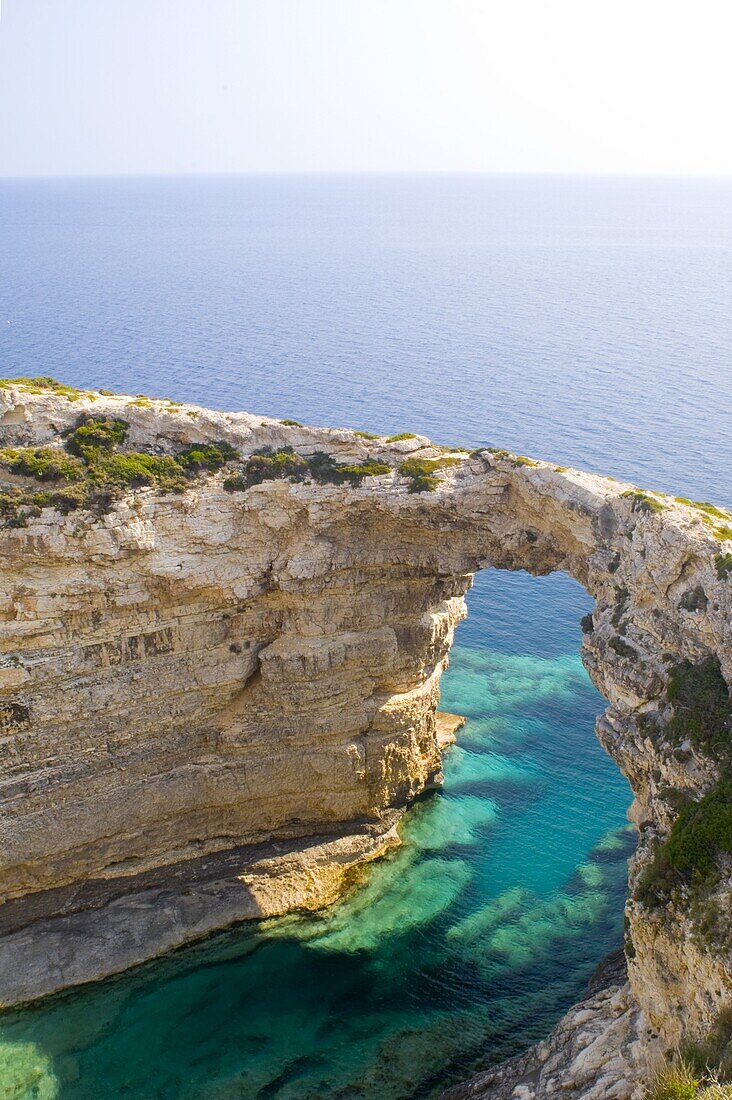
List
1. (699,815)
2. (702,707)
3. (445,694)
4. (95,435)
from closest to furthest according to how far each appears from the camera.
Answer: (699,815) < (702,707) < (95,435) < (445,694)

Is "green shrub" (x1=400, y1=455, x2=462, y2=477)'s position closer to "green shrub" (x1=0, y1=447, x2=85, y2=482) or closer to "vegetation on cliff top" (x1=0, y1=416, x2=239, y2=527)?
"vegetation on cliff top" (x1=0, y1=416, x2=239, y2=527)

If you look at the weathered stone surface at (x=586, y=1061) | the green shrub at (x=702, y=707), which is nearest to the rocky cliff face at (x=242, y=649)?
the green shrub at (x=702, y=707)

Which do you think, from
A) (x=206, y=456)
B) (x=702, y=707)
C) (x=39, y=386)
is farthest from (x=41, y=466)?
(x=702, y=707)

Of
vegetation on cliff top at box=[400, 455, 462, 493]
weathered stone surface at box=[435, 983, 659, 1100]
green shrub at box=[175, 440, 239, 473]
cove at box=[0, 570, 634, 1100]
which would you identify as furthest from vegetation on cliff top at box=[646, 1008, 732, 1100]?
green shrub at box=[175, 440, 239, 473]

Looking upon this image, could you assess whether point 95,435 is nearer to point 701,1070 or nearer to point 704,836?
A: point 704,836

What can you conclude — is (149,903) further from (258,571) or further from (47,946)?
(258,571)

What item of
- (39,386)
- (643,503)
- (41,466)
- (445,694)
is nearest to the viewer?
(643,503)
